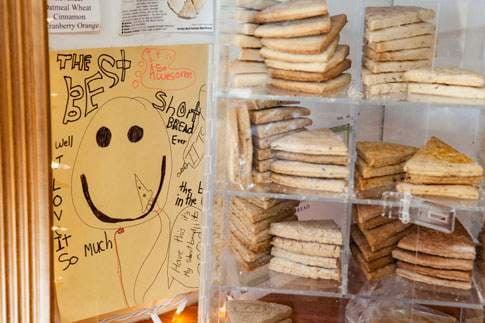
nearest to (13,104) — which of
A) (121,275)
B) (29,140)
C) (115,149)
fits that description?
(29,140)

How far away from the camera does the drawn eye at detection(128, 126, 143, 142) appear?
2180 millimetres

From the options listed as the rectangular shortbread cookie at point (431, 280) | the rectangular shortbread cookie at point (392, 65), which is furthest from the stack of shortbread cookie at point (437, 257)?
the rectangular shortbread cookie at point (392, 65)

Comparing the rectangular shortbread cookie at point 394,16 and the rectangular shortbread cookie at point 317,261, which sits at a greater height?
the rectangular shortbread cookie at point 394,16

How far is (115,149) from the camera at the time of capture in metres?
2.15

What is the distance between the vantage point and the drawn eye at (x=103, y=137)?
2117mm

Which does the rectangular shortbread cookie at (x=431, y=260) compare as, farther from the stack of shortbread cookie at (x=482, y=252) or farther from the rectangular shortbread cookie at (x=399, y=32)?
the rectangular shortbread cookie at (x=399, y=32)

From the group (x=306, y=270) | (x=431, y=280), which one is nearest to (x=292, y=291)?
(x=306, y=270)

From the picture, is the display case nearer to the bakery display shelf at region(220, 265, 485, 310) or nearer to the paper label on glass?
the bakery display shelf at region(220, 265, 485, 310)

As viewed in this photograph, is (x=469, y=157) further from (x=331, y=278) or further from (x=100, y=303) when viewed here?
(x=100, y=303)

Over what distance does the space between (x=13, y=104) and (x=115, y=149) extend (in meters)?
0.58

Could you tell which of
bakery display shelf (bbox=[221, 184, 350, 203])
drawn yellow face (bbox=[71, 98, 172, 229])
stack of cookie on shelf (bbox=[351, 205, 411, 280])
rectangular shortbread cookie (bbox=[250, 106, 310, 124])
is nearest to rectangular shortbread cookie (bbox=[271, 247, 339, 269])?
stack of cookie on shelf (bbox=[351, 205, 411, 280])

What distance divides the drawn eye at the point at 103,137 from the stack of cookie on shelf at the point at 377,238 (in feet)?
2.66

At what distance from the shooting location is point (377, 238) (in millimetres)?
2037

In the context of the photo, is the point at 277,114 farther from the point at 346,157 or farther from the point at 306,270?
the point at 306,270
